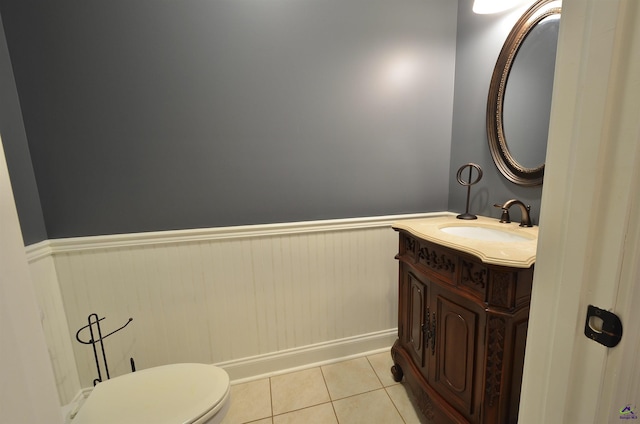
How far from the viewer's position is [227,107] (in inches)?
52.9

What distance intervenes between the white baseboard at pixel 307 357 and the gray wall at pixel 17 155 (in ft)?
3.85

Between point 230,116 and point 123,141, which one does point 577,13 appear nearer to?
point 230,116

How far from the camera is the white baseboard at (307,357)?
152 cm

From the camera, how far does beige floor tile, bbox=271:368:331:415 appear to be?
4.49ft

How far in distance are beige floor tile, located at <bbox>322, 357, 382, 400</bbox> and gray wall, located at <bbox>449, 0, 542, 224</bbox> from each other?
1203 millimetres

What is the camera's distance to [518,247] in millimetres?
871

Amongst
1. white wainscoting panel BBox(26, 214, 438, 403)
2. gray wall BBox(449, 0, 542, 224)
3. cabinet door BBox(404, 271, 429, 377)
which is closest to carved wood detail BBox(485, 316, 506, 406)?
cabinet door BBox(404, 271, 429, 377)

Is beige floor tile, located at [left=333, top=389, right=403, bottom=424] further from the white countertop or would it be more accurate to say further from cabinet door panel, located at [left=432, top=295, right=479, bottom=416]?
the white countertop

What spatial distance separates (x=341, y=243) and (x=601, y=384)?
1.25 meters

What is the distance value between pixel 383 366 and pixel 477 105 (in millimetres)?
1730

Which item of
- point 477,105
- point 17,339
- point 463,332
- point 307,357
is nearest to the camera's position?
point 17,339

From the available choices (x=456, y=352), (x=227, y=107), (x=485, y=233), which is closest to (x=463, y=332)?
(x=456, y=352)

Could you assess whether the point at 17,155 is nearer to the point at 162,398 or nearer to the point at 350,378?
the point at 162,398

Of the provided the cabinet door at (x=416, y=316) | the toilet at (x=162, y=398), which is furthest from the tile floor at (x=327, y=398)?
the toilet at (x=162, y=398)
